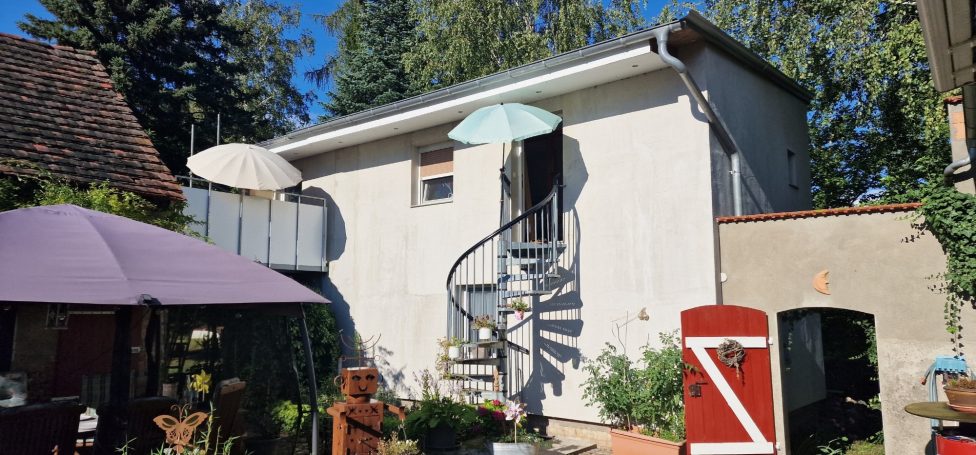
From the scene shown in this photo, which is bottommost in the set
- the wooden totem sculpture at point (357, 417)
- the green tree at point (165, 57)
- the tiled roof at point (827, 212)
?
the wooden totem sculpture at point (357, 417)

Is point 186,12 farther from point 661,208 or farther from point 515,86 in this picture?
point 661,208

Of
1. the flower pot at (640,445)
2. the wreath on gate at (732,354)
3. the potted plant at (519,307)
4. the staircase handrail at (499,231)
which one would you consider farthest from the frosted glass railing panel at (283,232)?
the wreath on gate at (732,354)

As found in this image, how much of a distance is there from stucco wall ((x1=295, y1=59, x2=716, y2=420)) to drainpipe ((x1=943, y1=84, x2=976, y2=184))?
229cm

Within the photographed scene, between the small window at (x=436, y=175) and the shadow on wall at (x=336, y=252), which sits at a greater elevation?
the small window at (x=436, y=175)

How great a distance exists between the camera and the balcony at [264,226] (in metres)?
10.4

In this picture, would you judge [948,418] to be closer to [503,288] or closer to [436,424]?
[436,424]

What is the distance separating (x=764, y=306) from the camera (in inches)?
283

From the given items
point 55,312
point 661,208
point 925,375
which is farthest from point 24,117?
point 925,375

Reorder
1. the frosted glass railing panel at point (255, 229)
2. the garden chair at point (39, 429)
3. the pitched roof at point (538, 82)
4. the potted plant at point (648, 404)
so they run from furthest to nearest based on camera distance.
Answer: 1. the frosted glass railing panel at point (255, 229)
2. the pitched roof at point (538, 82)
3. the potted plant at point (648, 404)
4. the garden chair at point (39, 429)

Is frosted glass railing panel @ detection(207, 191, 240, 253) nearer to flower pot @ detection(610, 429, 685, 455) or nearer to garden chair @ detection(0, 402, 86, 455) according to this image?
garden chair @ detection(0, 402, 86, 455)

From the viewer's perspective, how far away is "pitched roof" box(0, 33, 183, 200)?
7.66 metres

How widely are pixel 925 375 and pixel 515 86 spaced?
5.60 meters

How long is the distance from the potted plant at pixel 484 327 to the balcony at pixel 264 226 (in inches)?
Result: 172

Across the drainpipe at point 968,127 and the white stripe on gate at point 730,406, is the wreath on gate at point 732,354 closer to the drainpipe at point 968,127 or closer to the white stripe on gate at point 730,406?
the white stripe on gate at point 730,406
